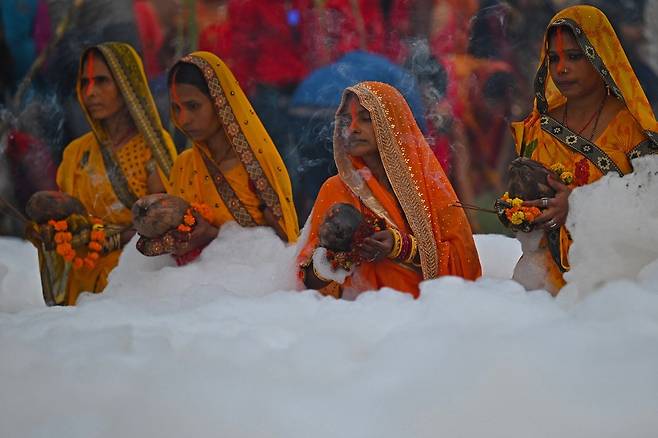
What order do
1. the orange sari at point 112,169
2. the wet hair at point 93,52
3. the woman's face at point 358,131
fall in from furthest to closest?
the wet hair at point 93,52 < the orange sari at point 112,169 < the woman's face at point 358,131

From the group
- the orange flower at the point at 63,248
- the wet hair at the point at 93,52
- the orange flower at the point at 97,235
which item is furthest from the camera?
the wet hair at the point at 93,52

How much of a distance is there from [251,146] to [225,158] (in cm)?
12

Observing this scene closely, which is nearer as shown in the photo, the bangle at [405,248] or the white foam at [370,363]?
the white foam at [370,363]

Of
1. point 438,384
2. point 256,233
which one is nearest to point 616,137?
point 438,384

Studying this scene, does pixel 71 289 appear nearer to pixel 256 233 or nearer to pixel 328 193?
pixel 256 233

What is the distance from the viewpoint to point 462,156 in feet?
16.0

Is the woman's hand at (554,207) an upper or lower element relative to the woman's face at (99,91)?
upper

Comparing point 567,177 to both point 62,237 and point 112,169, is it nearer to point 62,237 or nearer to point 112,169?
point 62,237

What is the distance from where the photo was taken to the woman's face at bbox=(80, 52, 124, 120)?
5.45 metres

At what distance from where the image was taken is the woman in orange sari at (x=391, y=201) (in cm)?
421

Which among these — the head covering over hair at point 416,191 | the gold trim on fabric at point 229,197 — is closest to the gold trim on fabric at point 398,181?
the head covering over hair at point 416,191

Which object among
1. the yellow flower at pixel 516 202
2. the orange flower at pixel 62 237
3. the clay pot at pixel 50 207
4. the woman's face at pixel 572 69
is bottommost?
the orange flower at pixel 62 237

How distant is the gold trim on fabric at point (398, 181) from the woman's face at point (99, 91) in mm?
1512

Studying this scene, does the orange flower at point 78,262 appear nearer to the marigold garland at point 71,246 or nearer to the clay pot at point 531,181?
the marigold garland at point 71,246
